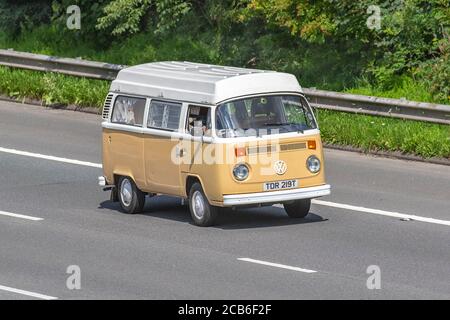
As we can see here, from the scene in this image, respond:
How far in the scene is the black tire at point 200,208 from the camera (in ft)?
62.0

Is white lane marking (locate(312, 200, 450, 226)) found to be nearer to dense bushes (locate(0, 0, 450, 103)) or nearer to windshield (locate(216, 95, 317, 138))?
windshield (locate(216, 95, 317, 138))

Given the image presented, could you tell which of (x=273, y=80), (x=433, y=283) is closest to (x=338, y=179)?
(x=273, y=80)

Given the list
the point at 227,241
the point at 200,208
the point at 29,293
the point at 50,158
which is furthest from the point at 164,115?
the point at 29,293

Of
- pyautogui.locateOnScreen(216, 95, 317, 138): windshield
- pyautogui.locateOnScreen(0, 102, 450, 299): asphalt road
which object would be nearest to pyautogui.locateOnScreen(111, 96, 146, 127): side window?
pyautogui.locateOnScreen(0, 102, 450, 299): asphalt road

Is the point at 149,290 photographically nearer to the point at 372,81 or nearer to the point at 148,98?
the point at 148,98

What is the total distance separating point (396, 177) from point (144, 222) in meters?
4.65

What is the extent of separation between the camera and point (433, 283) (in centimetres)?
1565

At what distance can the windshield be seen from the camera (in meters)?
18.9

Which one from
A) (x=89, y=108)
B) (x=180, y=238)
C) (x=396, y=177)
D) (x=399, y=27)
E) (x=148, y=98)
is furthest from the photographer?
(x=89, y=108)

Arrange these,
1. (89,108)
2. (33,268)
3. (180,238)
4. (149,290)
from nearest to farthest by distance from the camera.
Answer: (149,290) < (33,268) < (180,238) < (89,108)

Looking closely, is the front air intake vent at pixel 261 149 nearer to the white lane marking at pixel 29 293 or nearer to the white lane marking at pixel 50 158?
the white lane marking at pixel 29 293

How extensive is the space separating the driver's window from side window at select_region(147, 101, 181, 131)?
8.7 inches

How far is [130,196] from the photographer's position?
20203 mm

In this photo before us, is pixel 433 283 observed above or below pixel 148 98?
below
